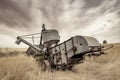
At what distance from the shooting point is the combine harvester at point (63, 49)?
7580 mm

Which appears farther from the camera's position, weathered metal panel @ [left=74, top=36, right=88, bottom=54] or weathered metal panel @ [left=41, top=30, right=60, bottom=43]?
weathered metal panel @ [left=41, top=30, right=60, bottom=43]

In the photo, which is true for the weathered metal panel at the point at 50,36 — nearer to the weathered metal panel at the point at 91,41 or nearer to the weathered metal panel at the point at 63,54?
the weathered metal panel at the point at 63,54

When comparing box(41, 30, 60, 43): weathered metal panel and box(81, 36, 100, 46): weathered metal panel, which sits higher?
box(41, 30, 60, 43): weathered metal panel

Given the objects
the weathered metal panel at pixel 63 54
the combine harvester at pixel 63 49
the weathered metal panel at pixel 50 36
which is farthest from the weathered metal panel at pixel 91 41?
the weathered metal panel at pixel 50 36

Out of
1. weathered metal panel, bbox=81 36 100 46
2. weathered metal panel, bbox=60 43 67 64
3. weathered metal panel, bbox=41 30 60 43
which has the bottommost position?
weathered metal panel, bbox=60 43 67 64

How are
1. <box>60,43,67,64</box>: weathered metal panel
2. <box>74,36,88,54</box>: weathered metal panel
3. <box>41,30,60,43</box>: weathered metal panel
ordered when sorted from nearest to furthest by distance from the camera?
<box>74,36,88,54</box>: weathered metal panel
<box>60,43,67,64</box>: weathered metal panel
<box>41,30,60,43</box>: weathered metal panel

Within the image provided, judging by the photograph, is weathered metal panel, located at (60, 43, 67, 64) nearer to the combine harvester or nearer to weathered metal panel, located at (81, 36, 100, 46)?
the combine harvester

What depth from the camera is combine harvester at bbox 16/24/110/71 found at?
7.58m

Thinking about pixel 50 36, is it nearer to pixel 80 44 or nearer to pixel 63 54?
pixel 63 54

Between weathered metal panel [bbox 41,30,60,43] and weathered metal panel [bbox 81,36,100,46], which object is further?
weathered metal panel [bbox 41,30,60,43]

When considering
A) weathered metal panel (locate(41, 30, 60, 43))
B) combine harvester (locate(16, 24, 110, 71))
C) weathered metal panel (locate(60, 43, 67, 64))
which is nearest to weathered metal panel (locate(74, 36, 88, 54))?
combine harvester (locate(16, 24, 110, 71))

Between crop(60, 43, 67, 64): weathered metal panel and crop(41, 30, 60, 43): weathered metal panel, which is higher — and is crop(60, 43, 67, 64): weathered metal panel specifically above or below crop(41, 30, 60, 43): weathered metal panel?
below

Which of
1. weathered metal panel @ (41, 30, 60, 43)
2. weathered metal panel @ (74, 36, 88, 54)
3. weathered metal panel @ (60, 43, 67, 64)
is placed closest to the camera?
weathered metal panel @ (74, 36, 88, 54)

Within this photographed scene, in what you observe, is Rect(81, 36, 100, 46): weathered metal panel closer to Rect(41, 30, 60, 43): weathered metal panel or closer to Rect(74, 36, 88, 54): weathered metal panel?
Rect(74, 36, 88, 54): weathered metal panel
